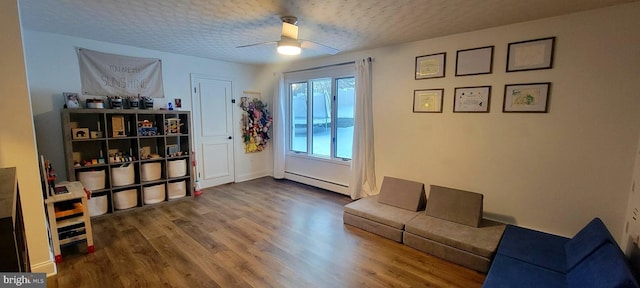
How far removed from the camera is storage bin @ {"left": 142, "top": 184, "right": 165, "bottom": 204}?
3.82 m

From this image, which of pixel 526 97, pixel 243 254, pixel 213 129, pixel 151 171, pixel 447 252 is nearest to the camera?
pixel 447 252

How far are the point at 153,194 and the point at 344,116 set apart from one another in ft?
10.2

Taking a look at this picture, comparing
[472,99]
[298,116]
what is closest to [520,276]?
[472,99]

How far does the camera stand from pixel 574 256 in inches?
77.6

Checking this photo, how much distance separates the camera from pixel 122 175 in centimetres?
358

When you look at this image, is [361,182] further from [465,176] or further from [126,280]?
[126,280]

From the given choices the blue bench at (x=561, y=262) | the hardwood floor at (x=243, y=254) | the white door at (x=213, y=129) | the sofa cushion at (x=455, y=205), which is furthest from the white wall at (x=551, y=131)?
the white door at (x=213, y=129)

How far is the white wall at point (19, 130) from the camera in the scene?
1.95 meters

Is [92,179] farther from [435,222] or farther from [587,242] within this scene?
[587,242]

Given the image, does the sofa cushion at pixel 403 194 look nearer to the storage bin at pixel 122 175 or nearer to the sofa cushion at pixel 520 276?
the sofa cushion at pixel 520 276

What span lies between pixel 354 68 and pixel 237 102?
2358mm

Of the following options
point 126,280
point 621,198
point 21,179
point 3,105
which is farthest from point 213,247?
point 621,198

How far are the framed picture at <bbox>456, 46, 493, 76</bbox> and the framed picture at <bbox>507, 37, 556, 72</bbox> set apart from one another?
18 centimetres

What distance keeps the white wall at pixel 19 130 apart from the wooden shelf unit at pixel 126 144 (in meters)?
1.23
